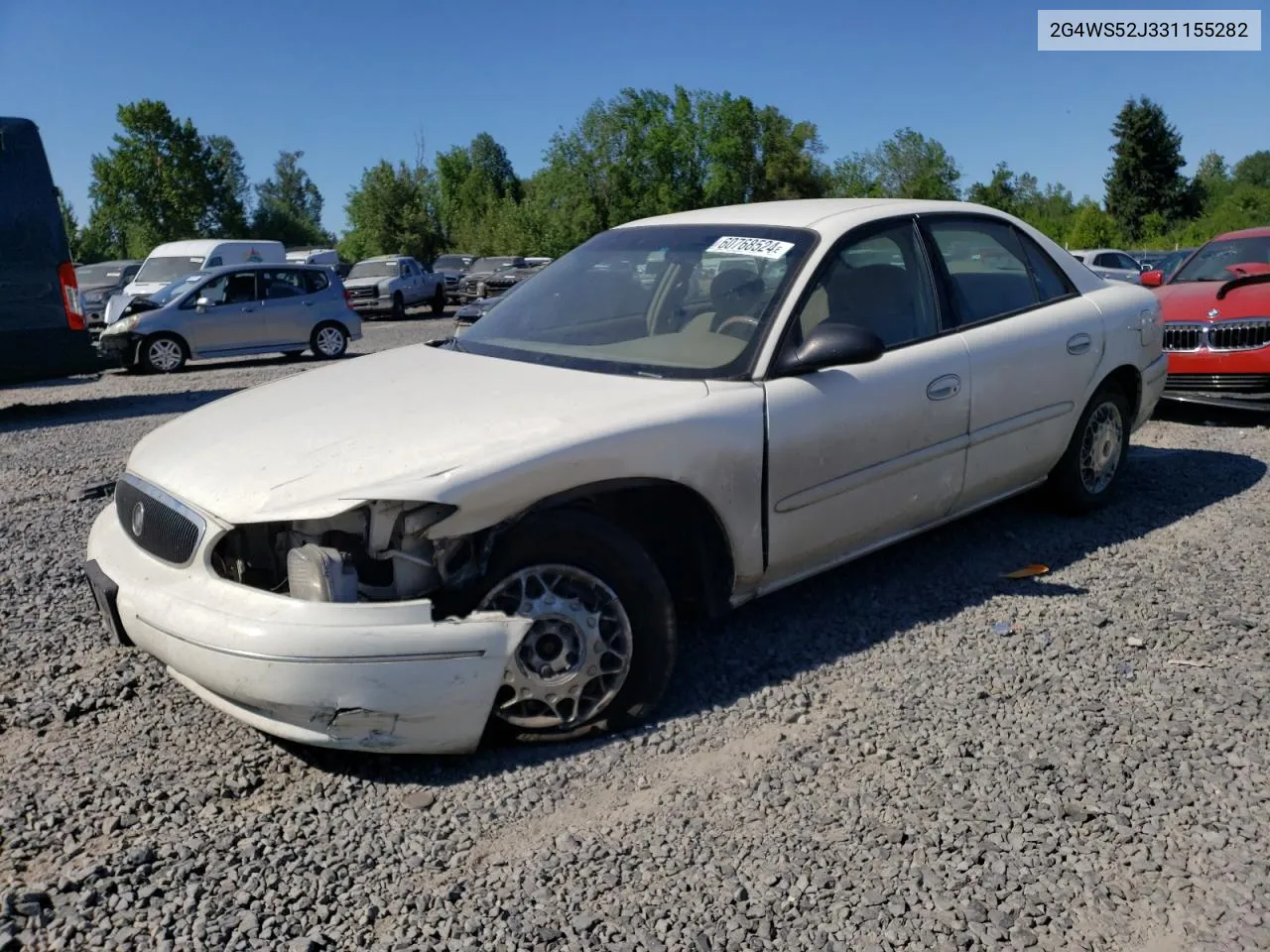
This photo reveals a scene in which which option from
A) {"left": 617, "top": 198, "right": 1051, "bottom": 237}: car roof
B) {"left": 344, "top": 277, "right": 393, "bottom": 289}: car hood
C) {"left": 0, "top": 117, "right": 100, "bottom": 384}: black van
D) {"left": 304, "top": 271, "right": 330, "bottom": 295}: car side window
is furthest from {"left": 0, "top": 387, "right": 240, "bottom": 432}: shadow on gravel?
{"left": 344, "top": 277, "right": 393, "bottom": 289}: car hood

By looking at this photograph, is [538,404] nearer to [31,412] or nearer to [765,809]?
[765,809]

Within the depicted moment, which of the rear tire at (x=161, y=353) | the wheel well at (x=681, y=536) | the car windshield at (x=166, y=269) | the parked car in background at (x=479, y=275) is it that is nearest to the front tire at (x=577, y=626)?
the wheel well at (x=681, y=536)

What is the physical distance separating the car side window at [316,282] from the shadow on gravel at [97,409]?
16.7 ft

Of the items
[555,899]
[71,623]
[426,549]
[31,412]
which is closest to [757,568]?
[426,549]

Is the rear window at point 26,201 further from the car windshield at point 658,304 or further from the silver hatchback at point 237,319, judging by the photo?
the car windshield at point 658,304

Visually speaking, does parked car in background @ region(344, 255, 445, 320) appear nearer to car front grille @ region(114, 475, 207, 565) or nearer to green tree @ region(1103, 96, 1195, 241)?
car front grille @ region(114, 475, 207, 565)

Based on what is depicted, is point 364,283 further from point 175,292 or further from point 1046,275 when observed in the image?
point 1046,275

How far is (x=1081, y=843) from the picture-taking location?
274 centimetres

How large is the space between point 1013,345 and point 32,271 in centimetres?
952

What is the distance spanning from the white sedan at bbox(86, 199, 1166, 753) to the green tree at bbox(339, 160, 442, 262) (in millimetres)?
64892

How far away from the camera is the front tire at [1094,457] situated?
531 cm

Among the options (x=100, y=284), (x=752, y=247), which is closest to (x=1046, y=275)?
(x=752, y=247)

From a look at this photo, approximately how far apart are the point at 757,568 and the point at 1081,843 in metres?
1.36

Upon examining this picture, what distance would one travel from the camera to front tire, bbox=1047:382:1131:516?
17.4 feet
